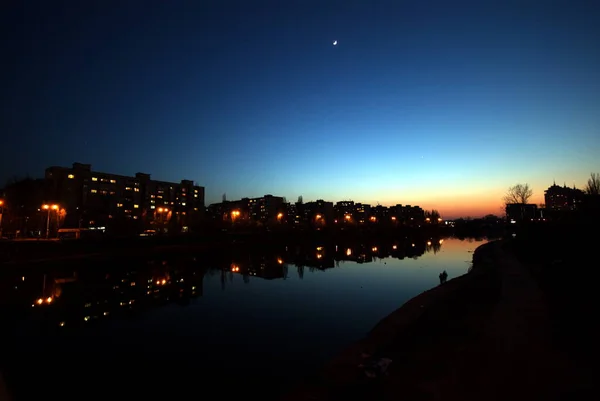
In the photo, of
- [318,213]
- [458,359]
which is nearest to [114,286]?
[458,359]

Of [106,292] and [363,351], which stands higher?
[106,292]

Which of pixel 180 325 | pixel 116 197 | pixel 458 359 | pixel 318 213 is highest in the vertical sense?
pixel 116 197

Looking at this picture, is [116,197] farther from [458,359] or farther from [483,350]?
[483,350]

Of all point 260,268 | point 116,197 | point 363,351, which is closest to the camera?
point 363,351

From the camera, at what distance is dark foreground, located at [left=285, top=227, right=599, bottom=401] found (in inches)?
342

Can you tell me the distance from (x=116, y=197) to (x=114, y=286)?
4223 inches

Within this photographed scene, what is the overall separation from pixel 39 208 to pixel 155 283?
171 feet

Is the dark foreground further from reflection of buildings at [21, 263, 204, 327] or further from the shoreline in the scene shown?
reflection of buildings at [21, 263, 204, 327]

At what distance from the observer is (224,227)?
8550cm

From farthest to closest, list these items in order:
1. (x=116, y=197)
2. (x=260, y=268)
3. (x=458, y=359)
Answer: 1. (x=116, y=197)
2. (x=260, y=268)
3. (x=458, y=359)

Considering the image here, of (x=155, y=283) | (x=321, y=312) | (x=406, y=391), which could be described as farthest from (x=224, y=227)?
(x=406, y=391)

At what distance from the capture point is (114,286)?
29500mm

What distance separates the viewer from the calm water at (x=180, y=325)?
12344 millimetres

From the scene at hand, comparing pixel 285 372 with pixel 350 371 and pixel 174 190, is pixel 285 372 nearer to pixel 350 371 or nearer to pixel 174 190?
pixel 350 371
